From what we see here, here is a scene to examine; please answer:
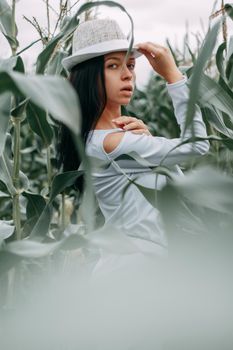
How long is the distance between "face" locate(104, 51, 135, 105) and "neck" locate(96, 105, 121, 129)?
23mm

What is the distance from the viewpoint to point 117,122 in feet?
4.65

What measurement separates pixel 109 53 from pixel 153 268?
2.50 feet

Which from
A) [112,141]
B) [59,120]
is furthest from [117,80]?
[59,120]

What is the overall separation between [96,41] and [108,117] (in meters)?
0.15

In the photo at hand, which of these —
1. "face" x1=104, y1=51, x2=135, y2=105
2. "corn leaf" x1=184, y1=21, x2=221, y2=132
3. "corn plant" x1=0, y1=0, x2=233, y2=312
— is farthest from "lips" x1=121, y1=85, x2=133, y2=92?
"corn leaf" x1=184, y1=21, x2=221, y2=132

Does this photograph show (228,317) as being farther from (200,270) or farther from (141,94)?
(141,94)

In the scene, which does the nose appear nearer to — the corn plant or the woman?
the woman

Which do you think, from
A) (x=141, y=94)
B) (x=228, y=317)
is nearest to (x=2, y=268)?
(x=228, y=317)

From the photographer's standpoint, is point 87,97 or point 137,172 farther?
point 87,97

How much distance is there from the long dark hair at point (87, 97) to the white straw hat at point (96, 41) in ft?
0.06

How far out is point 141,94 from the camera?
4207 mm

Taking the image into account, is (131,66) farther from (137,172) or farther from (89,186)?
(89,186)

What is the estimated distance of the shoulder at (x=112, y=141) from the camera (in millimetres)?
1411

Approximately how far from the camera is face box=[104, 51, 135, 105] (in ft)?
4.80
